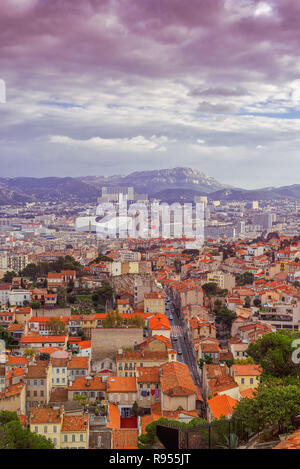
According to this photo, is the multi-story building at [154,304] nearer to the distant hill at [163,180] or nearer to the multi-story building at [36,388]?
the multi-story building at [36,388]

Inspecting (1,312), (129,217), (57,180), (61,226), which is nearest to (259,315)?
(1,312)

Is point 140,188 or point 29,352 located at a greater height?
point 140,188

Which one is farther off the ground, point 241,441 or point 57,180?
point 57,180

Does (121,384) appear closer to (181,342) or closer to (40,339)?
(40,339)

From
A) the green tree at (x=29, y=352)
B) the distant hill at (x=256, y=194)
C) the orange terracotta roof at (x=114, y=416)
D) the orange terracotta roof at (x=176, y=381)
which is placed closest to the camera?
the orange terracotta roof at (x=114, y=416)

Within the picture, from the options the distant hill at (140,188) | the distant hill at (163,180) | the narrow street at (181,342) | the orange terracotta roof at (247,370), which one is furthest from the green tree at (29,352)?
the distant hill at (163,180)

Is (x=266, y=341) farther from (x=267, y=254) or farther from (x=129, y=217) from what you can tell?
(x=129, y=217)

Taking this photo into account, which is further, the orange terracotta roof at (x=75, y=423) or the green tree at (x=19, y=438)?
the orange terracotta roof at (x=75, y=423)

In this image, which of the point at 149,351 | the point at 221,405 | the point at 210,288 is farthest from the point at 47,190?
the point at 221,405

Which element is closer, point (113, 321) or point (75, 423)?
point (75, 423)

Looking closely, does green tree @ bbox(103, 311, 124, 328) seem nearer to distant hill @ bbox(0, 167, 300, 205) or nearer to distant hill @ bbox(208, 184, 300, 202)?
distant hill @ bbox(0, 167, 300, 205)

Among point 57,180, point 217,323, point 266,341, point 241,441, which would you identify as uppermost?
point 57,180
